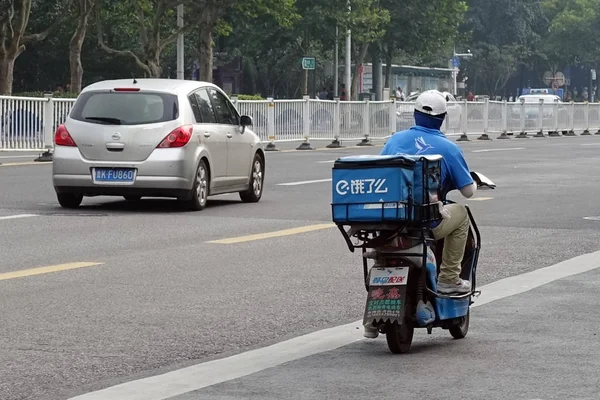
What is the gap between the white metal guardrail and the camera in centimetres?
2930

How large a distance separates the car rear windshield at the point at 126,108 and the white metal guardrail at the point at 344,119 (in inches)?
414

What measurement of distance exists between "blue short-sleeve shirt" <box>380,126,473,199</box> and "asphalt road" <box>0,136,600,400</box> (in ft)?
3.05

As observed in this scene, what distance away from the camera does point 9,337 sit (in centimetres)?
877

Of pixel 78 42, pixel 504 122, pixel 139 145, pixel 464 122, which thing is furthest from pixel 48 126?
pixel 504 122

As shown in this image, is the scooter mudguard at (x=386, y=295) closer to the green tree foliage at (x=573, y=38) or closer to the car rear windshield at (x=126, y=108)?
the car rear windshield at (x=126, y=108)

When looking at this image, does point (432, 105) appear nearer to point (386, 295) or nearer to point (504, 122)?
point (386, 295)

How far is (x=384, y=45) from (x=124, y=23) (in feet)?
37.4

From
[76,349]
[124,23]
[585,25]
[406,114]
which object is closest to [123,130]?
[76,349]

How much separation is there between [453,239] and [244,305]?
7.08ft

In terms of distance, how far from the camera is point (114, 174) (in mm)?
17938

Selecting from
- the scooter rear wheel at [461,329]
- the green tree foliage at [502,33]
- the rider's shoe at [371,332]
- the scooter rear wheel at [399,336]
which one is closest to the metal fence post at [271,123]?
the scooter rear wheel at [461,329]

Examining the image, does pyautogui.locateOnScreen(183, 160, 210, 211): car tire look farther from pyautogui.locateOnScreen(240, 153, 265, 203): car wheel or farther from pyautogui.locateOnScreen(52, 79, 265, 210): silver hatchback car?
pyautogui.locateOnScreen(240, 153, 265, 203): car wheel

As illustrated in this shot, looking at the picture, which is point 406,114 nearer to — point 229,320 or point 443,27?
point 443,27

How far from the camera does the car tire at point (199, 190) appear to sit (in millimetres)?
18203
